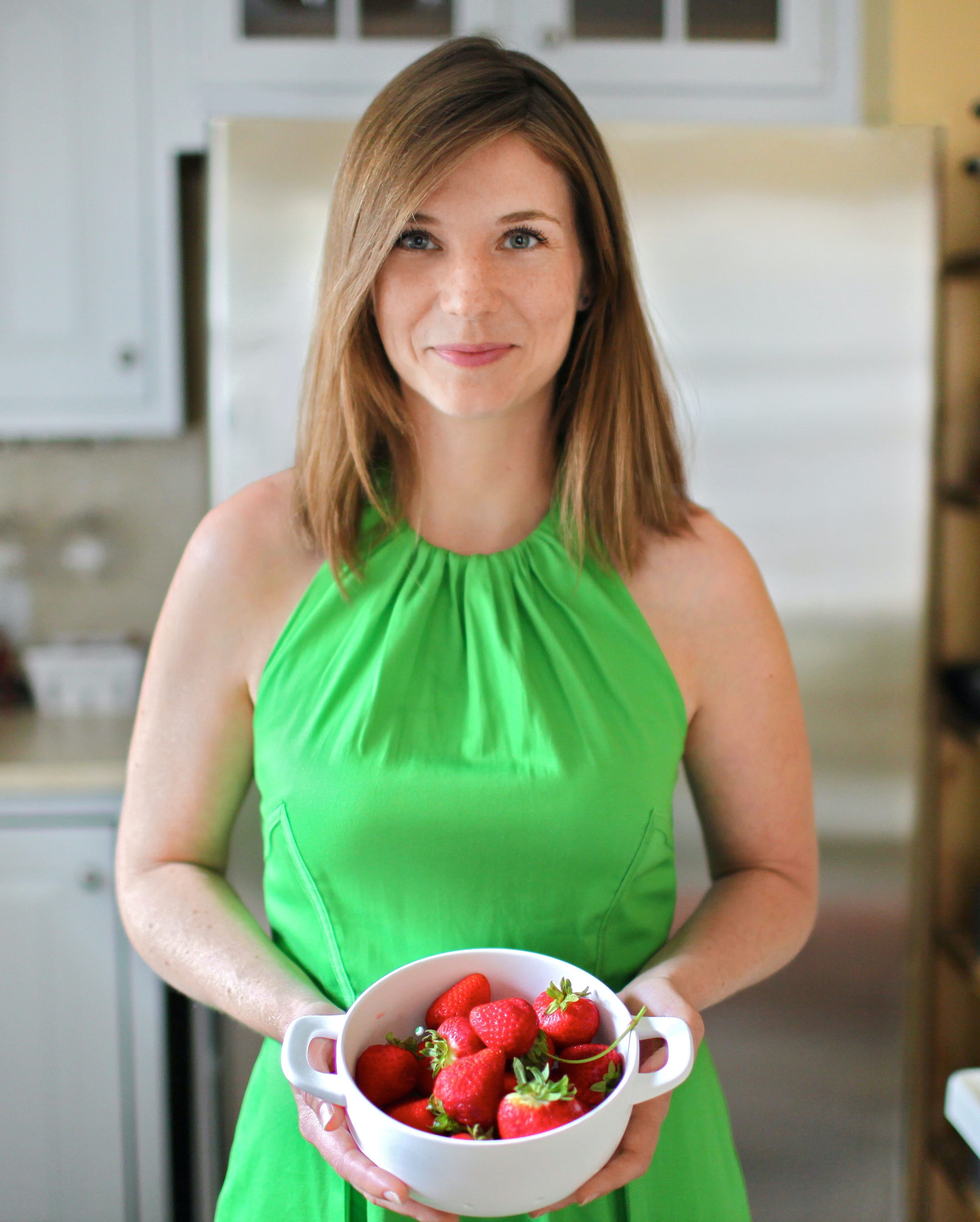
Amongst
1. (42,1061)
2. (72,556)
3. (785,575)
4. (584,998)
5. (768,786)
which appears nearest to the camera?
(584,998)

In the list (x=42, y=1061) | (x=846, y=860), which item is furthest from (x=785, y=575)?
(x=42, y=1061)

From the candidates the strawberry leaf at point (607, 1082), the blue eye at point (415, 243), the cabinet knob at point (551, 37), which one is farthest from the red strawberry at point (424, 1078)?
the cabinet knob at point (551, 37)

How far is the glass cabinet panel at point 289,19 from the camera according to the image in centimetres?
148

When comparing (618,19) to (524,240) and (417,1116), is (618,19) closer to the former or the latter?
(524,240)

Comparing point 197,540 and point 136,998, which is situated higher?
point 197,540

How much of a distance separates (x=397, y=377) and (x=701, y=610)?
1.11 feet

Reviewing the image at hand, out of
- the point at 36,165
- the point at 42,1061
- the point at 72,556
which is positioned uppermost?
the point at 36,165

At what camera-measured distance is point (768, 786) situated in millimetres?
897

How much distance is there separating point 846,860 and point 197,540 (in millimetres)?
1013

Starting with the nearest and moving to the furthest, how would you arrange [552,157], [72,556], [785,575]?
[552,157] < [785,575] < [72,556]

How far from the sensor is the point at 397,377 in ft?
2.90

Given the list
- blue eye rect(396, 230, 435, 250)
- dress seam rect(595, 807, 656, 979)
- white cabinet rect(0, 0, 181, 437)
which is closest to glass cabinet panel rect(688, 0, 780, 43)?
white cabinet rect(0, 0, 181, 437)

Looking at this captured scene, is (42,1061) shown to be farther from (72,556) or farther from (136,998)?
(72,556)

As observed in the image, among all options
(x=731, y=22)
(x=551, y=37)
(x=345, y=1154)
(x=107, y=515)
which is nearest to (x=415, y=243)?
(x=345, y=1154)
